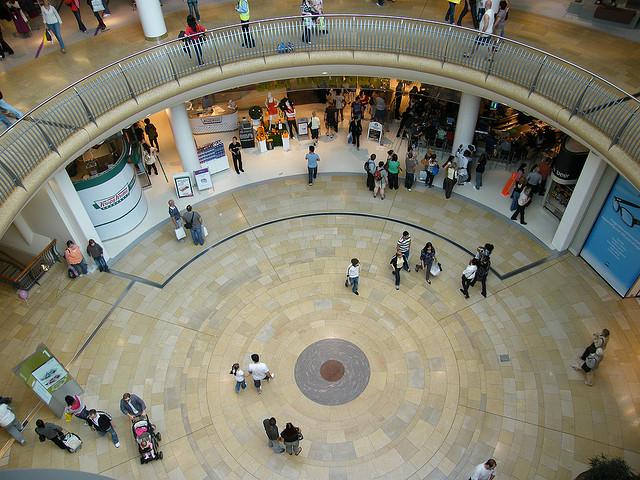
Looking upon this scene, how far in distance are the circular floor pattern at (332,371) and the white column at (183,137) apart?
8866mm

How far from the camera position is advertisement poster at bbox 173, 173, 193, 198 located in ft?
60.9

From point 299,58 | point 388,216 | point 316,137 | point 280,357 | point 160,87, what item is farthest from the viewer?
point 316,137

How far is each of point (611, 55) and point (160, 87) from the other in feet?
43.3

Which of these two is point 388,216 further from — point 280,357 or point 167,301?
point 167,301

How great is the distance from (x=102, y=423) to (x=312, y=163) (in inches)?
426

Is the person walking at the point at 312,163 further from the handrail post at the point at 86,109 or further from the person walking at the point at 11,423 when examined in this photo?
the person walking at the point at 11,423

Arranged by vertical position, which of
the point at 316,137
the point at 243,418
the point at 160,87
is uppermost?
the point at 160,87

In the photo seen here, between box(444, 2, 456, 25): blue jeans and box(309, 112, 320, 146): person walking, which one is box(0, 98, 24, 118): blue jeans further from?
box(444, 2, 456, 25): blue jeans

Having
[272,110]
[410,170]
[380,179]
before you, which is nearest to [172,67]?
[272,110]

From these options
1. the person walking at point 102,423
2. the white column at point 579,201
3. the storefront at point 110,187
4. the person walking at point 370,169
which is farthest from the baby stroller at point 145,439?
the white column at point 579,201

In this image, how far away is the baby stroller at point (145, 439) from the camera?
11.7 m

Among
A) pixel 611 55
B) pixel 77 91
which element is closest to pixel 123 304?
pixel 77 91

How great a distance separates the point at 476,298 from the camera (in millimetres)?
15219

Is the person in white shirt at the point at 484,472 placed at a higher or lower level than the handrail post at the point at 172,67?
lower
